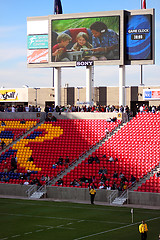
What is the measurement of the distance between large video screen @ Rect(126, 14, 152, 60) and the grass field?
65.1 ft

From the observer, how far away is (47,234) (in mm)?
30422

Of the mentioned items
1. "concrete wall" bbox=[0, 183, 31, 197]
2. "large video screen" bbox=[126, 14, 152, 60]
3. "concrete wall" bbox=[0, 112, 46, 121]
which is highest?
"large video screen" bbox=[126, 14, 152, 60]

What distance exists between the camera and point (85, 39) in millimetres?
57781

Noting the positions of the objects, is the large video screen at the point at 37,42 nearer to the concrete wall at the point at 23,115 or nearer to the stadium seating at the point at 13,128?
the concrete wall at the point at 23,115

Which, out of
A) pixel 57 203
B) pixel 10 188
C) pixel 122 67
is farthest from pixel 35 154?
pixel 122 67

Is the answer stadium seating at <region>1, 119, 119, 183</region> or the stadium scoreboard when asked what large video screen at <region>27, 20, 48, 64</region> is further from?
stadium seating at <region>1, 119, 119, 183</region>

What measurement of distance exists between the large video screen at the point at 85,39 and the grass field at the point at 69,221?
1974 cm

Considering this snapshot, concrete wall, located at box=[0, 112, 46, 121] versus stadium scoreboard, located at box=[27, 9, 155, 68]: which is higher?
stadium scoreboard, located at box=[27, 9, 155, 68]

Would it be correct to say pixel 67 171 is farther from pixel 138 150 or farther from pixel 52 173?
pixel 138 150

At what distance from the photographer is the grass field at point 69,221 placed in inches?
1183

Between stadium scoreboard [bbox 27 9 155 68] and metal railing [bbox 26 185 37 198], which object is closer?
metal railing [bbox 26 185 37 198]

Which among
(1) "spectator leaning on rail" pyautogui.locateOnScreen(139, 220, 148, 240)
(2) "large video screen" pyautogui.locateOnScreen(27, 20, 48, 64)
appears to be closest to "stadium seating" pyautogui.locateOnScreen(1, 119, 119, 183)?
(2) "large video screen" pyautogui.locateOnScreen(27, 20, 48, 64)

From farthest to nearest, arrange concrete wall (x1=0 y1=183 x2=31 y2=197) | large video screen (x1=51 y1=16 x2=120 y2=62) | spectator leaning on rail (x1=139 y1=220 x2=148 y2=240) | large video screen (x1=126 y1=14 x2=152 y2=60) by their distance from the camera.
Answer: large video screen (x1=51 y1=16 x2=120 y2=62) → large video screen (x1=126 y1=14 x2=152 y2=60) → concrete wall (x1=0 y1=183 x2=31 y2=197) → spectator leaning on rail (x1=139 y1=220 x2=148 y2=240)

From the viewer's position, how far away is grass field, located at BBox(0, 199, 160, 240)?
98.6ft
